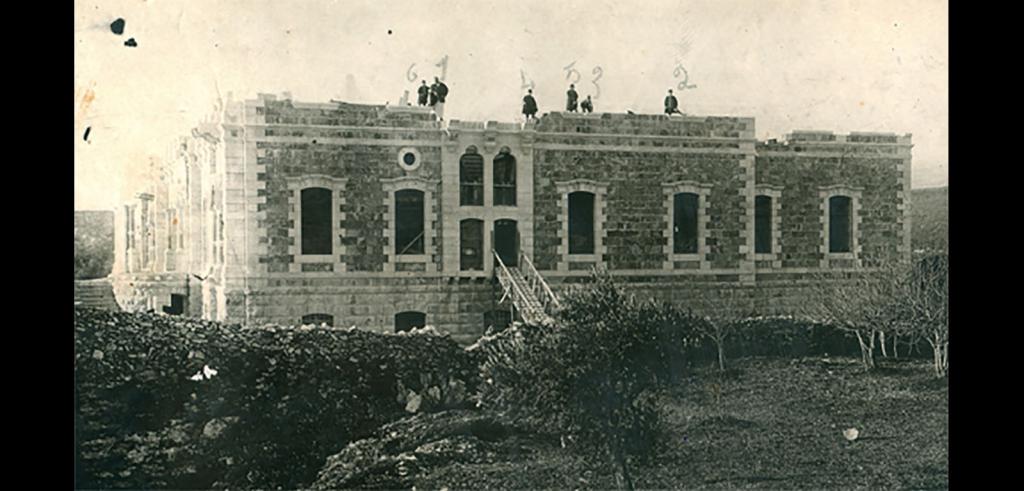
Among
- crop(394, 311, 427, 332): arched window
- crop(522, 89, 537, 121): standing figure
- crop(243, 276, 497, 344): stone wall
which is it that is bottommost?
crop(394, 311, 427, 332): arched window

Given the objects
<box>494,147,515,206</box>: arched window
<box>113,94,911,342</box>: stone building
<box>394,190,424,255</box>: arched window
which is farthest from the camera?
<box>494,147,515,206</box>: arched window

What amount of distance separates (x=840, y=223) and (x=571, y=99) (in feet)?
9.60

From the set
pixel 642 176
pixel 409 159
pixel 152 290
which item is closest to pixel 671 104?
pixel 642 176

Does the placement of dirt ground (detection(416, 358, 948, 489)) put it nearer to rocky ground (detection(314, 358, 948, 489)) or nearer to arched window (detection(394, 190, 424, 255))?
rocky ground (detection(314, 358, 948, 489))

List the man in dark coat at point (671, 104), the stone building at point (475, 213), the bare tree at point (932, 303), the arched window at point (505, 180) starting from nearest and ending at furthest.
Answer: the stone building at point (475, 213) → the arched window at point (505, 180) → the man in dark coat at point (671, 104) → the bare tree at point (932, 303)

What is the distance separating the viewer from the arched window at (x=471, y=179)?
23.5 ft

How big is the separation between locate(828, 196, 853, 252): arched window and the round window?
396 centimetres

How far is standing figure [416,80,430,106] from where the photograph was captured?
23.1 feet

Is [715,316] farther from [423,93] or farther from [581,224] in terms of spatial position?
[423,93]

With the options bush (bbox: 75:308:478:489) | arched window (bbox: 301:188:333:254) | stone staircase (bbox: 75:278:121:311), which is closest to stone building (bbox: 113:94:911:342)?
arched window (bbox: 301:188:333:254)

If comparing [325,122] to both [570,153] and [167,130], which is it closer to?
[167,130]

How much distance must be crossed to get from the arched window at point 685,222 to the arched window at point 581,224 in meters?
0.79

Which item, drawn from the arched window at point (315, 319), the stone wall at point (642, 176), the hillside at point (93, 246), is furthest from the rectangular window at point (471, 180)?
the hillside at point (93, 246)

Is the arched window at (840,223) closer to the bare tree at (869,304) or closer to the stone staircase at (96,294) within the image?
the bare tree at (869,304)
